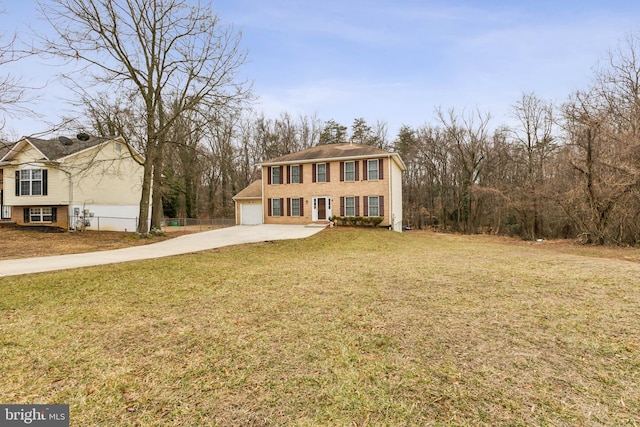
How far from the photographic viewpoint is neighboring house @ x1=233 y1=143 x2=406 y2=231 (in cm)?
2003

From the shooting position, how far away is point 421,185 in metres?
35.5

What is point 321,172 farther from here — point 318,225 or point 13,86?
point 13,86

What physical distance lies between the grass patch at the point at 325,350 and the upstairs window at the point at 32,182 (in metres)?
17.1

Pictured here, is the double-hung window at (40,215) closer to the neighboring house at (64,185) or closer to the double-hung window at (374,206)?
the neighboring house at (64,185)

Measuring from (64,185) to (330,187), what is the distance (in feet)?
55.7

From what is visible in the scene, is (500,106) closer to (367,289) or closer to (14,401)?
(367,289)

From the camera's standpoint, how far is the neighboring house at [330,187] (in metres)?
20.0

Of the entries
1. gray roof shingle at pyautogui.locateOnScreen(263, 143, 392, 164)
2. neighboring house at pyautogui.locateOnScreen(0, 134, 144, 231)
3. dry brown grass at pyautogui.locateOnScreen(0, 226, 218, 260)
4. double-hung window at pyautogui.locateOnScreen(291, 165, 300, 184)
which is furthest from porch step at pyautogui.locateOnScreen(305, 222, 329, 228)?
neighboring house at pyautogui.locateOnScreen(0, 134, 144, 231)

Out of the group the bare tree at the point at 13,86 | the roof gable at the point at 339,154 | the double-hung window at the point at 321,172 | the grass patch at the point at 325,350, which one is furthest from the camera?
the double-hung window at the point at 321,172

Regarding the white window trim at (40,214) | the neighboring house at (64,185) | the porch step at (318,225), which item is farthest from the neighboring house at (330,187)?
the white window trim at (40,214)

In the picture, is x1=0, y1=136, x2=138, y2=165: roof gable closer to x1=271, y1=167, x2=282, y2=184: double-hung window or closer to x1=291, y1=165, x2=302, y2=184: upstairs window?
x1=271, y1=167, x2=282, y2=184: double-hung window

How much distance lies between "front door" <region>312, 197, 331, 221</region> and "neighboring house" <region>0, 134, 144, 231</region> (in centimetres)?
1205

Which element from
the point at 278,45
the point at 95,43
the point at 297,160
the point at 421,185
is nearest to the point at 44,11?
the point at 95,43

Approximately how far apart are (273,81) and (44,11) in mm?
10167
